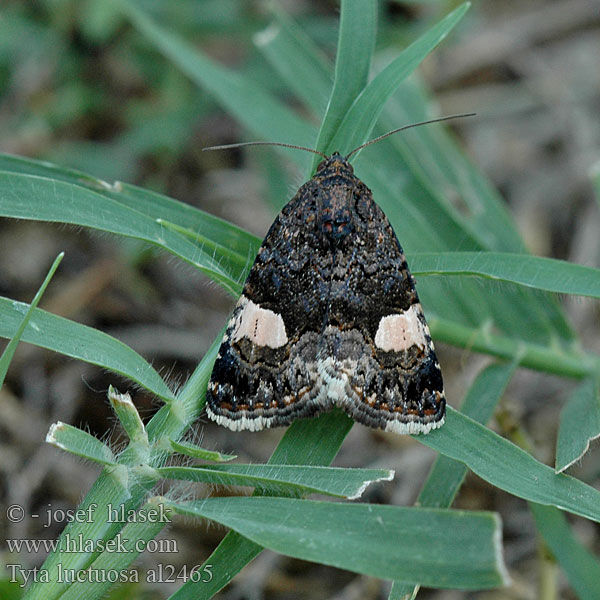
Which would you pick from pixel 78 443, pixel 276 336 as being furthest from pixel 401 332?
pixel 78 443

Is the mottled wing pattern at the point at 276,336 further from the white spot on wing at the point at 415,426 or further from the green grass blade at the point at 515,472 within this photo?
the green grass blade at the point at 515,472

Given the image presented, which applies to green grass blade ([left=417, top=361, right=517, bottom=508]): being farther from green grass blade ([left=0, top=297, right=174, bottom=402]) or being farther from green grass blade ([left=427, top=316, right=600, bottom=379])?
green grass blade ([left=0, top=297, right=174, bottom=402])

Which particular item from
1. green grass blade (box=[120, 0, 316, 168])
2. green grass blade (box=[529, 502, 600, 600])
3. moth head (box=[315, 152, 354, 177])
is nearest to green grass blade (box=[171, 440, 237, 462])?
moth head (box=[315, 152, 354, 177])

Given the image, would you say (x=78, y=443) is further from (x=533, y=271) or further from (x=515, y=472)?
(x=533, y=271)

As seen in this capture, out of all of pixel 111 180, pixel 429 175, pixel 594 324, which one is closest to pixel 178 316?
pixel 111 180

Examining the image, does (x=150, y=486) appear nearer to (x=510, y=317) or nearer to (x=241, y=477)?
(x=241, y=477)
